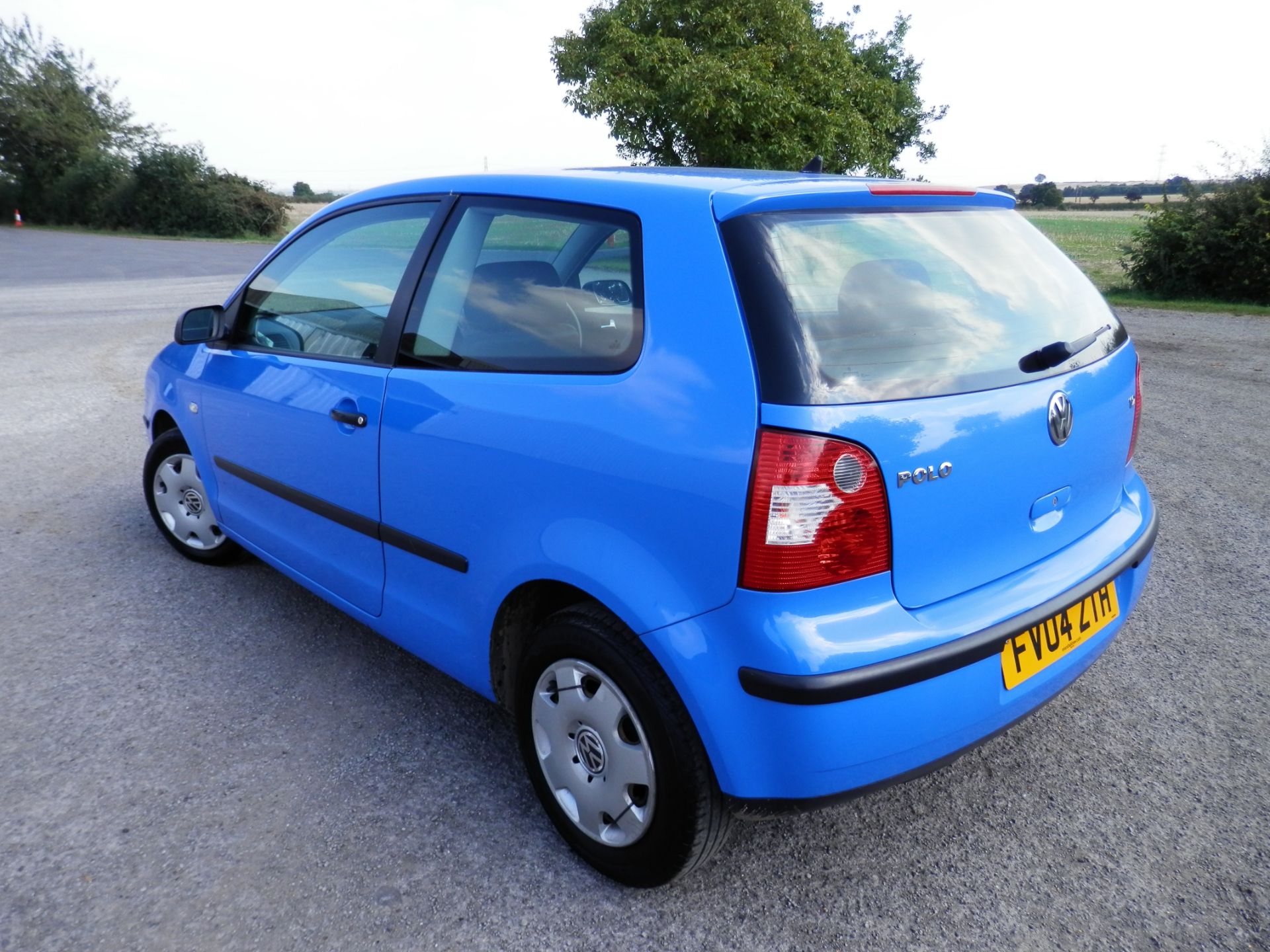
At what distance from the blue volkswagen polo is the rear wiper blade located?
0.6 inches

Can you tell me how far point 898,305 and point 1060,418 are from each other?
488mm

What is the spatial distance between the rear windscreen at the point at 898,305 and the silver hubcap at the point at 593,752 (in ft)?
2.68

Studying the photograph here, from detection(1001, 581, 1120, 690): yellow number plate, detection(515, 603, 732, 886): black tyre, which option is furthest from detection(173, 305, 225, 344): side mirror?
detection(1001, 581, 1120, 690): yellow number plate

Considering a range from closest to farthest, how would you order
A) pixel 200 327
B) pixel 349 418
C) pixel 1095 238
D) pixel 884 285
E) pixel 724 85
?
pixel 884 285 → pixel 349 418 → pixel 200 327 → pixel 724 85 → pixel 1095 238

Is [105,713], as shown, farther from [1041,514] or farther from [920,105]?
[920,105]

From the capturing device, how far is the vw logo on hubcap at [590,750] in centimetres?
227

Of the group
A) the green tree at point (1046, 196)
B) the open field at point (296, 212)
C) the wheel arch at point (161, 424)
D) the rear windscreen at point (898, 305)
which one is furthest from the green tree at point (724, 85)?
the green tree at point (1046, 196)

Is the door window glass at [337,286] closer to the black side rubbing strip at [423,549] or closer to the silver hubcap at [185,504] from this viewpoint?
the black side rubbing strip at [423,549]

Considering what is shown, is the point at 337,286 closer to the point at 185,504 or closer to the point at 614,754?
the point at 185,504

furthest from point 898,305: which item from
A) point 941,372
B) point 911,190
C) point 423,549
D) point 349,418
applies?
point 349,418

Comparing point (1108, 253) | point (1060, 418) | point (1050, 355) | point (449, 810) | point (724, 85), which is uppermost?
point (724, 85)

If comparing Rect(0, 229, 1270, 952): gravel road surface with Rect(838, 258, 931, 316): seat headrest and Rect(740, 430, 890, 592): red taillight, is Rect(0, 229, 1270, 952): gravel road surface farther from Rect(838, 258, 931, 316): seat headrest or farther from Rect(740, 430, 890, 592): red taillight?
Rect(838, 258, 931, 316): seat headrest

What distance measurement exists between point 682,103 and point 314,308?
1005 inches

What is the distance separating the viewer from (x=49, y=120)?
151 ft
